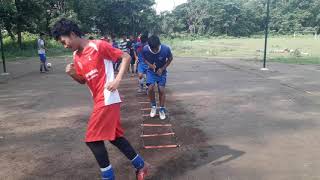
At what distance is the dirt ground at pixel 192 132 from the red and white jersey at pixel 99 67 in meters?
1.32

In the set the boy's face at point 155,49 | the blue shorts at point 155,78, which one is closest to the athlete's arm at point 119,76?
the boy's face at point 155,49

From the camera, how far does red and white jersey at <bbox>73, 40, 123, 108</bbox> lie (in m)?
3.99

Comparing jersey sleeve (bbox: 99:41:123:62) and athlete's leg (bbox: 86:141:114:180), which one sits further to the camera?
athlete's leg (bbox: 86:141:114:180)

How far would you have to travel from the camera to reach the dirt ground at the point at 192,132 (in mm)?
5070

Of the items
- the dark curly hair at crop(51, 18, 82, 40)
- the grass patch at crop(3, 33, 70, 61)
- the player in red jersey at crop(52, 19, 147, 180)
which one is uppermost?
the dark curly hair at crop(51, 18, 82, 40)

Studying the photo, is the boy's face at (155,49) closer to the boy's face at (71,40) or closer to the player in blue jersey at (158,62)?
the player in blue jersey at (158,62)

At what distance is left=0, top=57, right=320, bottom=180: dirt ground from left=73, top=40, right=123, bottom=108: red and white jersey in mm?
1324

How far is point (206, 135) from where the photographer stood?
6668mm

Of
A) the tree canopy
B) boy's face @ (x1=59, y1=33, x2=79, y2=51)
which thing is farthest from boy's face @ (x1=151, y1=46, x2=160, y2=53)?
the tree canopy

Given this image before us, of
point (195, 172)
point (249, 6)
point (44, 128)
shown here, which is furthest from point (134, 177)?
point (249, 6)

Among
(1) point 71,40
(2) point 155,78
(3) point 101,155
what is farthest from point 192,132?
(1) point 71,40

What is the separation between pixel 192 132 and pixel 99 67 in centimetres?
325

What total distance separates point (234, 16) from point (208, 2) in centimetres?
550

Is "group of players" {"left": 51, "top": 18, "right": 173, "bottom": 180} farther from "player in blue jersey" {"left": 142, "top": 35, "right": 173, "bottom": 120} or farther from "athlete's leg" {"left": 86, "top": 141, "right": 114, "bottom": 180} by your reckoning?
"player in blue jersey" {"left": 142, "top": 35, "right": 173, "bottom": 120}
